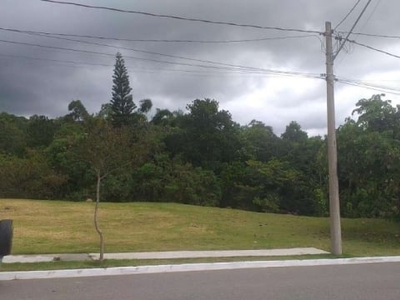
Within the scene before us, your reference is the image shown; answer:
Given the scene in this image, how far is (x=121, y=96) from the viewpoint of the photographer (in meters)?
61.0

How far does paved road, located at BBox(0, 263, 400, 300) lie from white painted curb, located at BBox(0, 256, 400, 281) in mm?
465

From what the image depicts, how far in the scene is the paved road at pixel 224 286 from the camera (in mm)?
8078

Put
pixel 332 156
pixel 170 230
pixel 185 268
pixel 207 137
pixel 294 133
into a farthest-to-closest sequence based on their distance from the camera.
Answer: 1. pixel 294 133
2. pixel 207 137
3. pixel 170 230
4. pixel 332 156
5. pixel 185 268

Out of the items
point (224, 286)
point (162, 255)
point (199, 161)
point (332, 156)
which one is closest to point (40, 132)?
point (199, 161)

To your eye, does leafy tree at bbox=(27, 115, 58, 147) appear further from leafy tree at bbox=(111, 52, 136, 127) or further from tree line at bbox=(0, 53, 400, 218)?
leafy tree at bbox=(111, 52, 136, 127)

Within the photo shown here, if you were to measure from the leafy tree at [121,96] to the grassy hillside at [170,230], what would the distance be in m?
35.3

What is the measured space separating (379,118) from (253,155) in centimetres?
4287

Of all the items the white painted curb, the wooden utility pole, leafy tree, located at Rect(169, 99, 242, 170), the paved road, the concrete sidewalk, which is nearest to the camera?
the paved road

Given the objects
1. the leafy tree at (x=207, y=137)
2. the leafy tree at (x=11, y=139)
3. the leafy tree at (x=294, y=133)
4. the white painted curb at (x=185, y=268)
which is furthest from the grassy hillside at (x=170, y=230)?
the leafy tree at (x=294, y=133)

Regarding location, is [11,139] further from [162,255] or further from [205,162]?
→ [162,255]

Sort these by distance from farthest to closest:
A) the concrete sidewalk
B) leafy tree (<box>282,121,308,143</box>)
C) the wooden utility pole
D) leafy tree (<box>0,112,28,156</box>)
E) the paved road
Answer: leafy tree (<box>282,121,308,143</box>)
leafy tree (<box>0,112,28,156</box>)
the wooden utility pole
the concrete sidewalk
the paved road

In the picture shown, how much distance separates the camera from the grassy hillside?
15289mm

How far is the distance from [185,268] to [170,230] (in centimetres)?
744

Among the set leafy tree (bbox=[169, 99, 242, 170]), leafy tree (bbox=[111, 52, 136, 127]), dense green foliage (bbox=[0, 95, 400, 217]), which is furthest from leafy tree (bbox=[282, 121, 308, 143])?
leafy tree (bbox=[111, 52, 136, 127])
